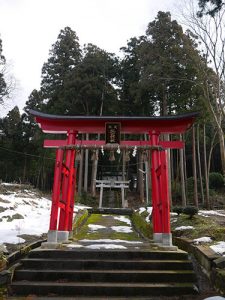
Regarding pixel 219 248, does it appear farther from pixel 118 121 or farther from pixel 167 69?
pixel 167 69

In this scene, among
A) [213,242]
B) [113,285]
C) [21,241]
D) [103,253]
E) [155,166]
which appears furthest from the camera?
[155,166]

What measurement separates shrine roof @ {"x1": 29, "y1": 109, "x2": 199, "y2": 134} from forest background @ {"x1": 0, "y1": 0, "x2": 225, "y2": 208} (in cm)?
301

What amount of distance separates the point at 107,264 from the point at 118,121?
4294 millimetres

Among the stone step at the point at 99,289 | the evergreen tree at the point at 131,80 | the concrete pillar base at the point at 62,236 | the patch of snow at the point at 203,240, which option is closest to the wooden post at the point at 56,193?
the concrete pillar base at the point at 62,236

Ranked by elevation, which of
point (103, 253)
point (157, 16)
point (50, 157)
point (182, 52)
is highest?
point (157, 16)

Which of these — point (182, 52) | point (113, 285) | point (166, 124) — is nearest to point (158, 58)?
point (182, 52)

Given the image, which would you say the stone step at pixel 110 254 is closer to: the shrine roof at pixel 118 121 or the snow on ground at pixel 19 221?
the snow on ground at pixel 19 221

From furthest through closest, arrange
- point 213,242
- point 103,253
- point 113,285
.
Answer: point 213,242
point 103,253
point 113,285

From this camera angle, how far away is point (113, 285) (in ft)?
17.8

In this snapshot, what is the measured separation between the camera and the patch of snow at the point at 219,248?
589 cm

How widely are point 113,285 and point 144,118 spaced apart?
488 cm

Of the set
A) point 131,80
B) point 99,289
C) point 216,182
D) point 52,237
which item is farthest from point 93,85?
point 99,289

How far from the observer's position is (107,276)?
5.74 meters

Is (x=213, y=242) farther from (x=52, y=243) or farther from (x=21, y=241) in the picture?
(x=21, y=241)
